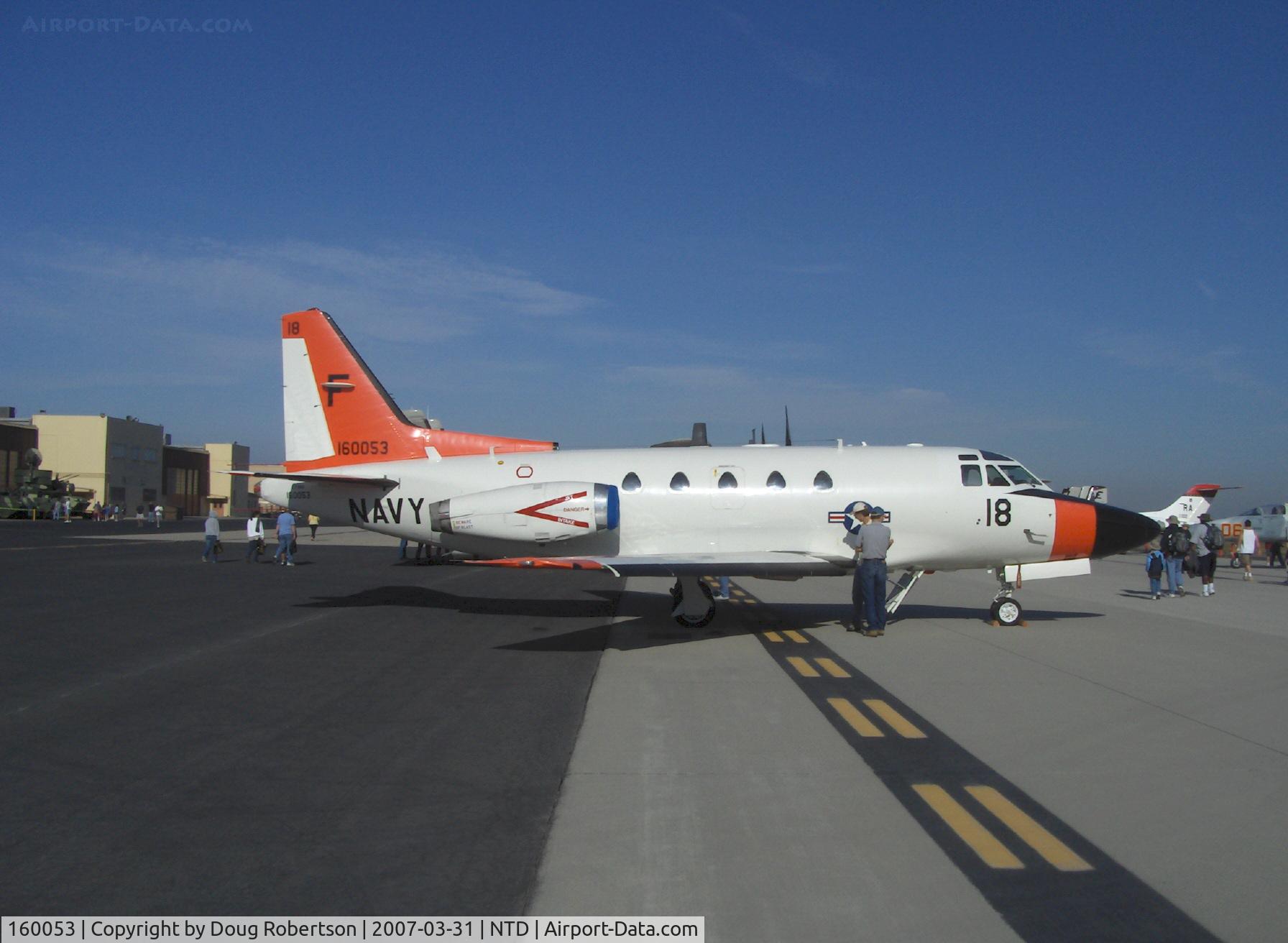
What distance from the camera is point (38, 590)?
19.2 meters

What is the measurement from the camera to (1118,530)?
50.9 ft

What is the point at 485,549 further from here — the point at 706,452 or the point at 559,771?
the point at 559,771

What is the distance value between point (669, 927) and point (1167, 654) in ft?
35.1

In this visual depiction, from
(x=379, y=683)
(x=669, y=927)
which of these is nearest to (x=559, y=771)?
(x=669, y=927)

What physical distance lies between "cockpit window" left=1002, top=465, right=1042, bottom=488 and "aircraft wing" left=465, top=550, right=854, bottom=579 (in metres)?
3.43

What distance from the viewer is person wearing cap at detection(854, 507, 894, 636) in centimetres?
1391

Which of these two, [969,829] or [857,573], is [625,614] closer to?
[857,573]

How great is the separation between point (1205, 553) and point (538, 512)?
652 inches

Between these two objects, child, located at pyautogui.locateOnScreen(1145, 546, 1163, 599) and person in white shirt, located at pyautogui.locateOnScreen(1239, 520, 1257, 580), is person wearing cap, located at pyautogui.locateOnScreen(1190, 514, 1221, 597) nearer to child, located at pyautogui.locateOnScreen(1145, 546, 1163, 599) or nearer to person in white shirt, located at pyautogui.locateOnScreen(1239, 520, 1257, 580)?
child, located at pyautogui.locateOnScreen(1145, 546, 1163, 599)

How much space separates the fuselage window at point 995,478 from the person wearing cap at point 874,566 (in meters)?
2.83

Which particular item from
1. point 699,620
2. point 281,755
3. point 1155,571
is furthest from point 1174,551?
point 281,755

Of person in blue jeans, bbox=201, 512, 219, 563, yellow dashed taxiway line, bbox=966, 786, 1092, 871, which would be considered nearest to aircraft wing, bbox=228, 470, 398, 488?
yellow dashed taxiway line, bbox=966, 786, 1092, 871

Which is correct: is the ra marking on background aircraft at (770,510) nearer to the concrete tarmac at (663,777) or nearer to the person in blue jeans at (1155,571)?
the concrete tarmac at (663,777)

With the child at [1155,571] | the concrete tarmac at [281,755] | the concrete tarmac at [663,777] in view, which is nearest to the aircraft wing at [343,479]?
the concrete tarmac at [281,755]
